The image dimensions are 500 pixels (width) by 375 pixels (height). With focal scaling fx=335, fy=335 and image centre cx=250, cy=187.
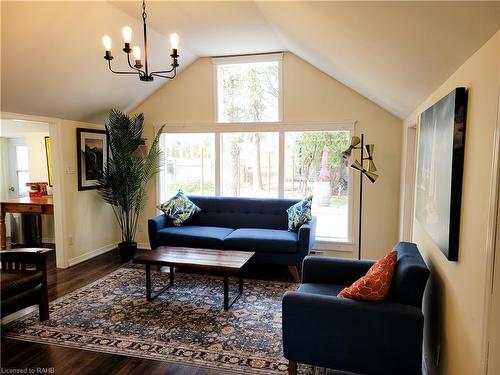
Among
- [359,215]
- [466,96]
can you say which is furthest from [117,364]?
[359,215]

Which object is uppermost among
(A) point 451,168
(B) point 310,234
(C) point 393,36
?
(C) point 393,36

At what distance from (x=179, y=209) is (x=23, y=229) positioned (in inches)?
111

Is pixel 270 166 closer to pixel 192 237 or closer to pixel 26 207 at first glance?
pixel 192 237

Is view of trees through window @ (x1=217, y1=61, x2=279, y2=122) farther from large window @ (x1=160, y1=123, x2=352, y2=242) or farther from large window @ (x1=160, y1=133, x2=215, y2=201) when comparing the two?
large window @ (x1=160, y1=133, x2=215, y2=201)

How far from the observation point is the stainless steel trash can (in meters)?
5.41

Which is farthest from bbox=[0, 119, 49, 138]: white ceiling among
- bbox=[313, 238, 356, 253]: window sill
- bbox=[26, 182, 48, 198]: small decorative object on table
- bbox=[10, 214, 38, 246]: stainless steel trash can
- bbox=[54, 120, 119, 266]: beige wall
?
bbox=[313, 238, 356, 253]: window sill

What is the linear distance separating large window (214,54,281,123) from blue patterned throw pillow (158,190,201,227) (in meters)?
1.34

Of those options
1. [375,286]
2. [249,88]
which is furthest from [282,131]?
[375,286]

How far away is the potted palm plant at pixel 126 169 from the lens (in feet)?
15.4

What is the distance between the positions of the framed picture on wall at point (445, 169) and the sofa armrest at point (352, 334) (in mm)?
502

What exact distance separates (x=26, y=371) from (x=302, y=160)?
3.76 m

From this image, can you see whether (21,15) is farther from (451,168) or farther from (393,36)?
(451,168)

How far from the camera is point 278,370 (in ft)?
7.59

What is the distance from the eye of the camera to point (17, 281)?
273cm
